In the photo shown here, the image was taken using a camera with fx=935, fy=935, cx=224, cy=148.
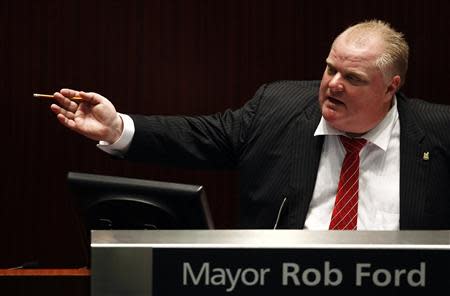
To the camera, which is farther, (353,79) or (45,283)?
(353,79)

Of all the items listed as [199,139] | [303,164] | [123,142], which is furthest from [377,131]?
[123,142]

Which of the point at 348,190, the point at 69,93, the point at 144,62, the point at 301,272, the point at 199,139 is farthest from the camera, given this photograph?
the point at 144,62

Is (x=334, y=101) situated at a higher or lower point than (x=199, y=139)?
higher

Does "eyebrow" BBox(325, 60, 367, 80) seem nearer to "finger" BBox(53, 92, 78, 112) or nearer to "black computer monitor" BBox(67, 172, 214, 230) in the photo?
"finger" BBox(53, 92, 78, 112)

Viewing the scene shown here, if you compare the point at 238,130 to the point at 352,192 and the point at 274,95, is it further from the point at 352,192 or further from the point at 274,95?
the point at 352,192

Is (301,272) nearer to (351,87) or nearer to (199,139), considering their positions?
(351,87)

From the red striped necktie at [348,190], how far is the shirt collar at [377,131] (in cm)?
3

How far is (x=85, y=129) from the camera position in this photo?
238cm

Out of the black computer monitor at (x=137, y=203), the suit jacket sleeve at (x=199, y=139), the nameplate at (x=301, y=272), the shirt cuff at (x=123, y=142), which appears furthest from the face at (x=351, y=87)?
the nameplate at (x=301, y=272)

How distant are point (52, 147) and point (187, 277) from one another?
2191 millimetres

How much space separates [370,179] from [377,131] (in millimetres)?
150

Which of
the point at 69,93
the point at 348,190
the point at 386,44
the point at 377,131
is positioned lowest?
the point at 348,190

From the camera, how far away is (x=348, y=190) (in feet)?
8.09

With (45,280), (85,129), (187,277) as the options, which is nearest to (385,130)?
(85,129)
